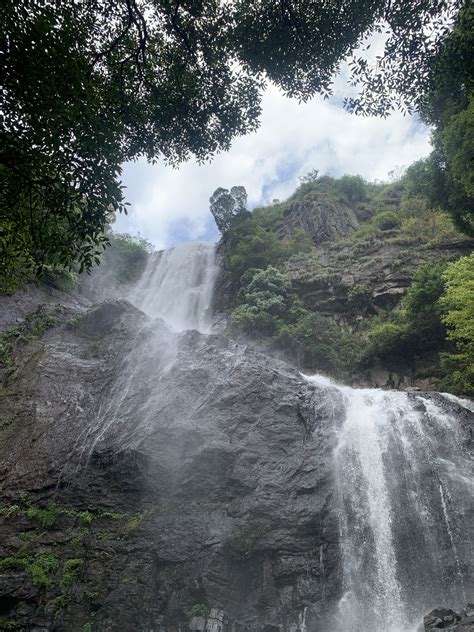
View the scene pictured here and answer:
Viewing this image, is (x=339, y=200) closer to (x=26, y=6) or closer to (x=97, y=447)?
(x=97, y=447)

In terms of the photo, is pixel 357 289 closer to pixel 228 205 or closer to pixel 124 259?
pixel 228 205

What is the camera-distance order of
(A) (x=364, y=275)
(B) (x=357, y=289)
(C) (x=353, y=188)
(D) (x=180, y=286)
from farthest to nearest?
(C) (x=353, y=188)
(D) (x=180, y=286)
(A) (x=364, y=275)
(B) (x=357, y=289)

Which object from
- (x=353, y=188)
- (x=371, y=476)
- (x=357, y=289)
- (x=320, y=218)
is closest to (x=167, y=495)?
(x=371, y=476)

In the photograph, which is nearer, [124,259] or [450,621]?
[450,621]

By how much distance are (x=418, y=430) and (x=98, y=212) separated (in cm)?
1237

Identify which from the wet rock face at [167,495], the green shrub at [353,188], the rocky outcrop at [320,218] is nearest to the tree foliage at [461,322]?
the wet rock face at [167,495]

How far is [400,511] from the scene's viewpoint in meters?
12.1

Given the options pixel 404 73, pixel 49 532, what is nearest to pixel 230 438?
pixel 49 532

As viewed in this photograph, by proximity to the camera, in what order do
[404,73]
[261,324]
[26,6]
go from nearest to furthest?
[26,6] < [404,73] < [261,324]

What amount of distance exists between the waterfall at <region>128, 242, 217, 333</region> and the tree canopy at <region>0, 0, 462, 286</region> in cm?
1927

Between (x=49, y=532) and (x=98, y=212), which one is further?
(x=49, y=532)

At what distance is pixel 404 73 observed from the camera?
9.48m

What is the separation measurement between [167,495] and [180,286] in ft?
73.6

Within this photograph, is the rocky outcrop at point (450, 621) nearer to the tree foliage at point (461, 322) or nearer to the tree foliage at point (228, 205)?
the tree foliage at point (461, 322)
